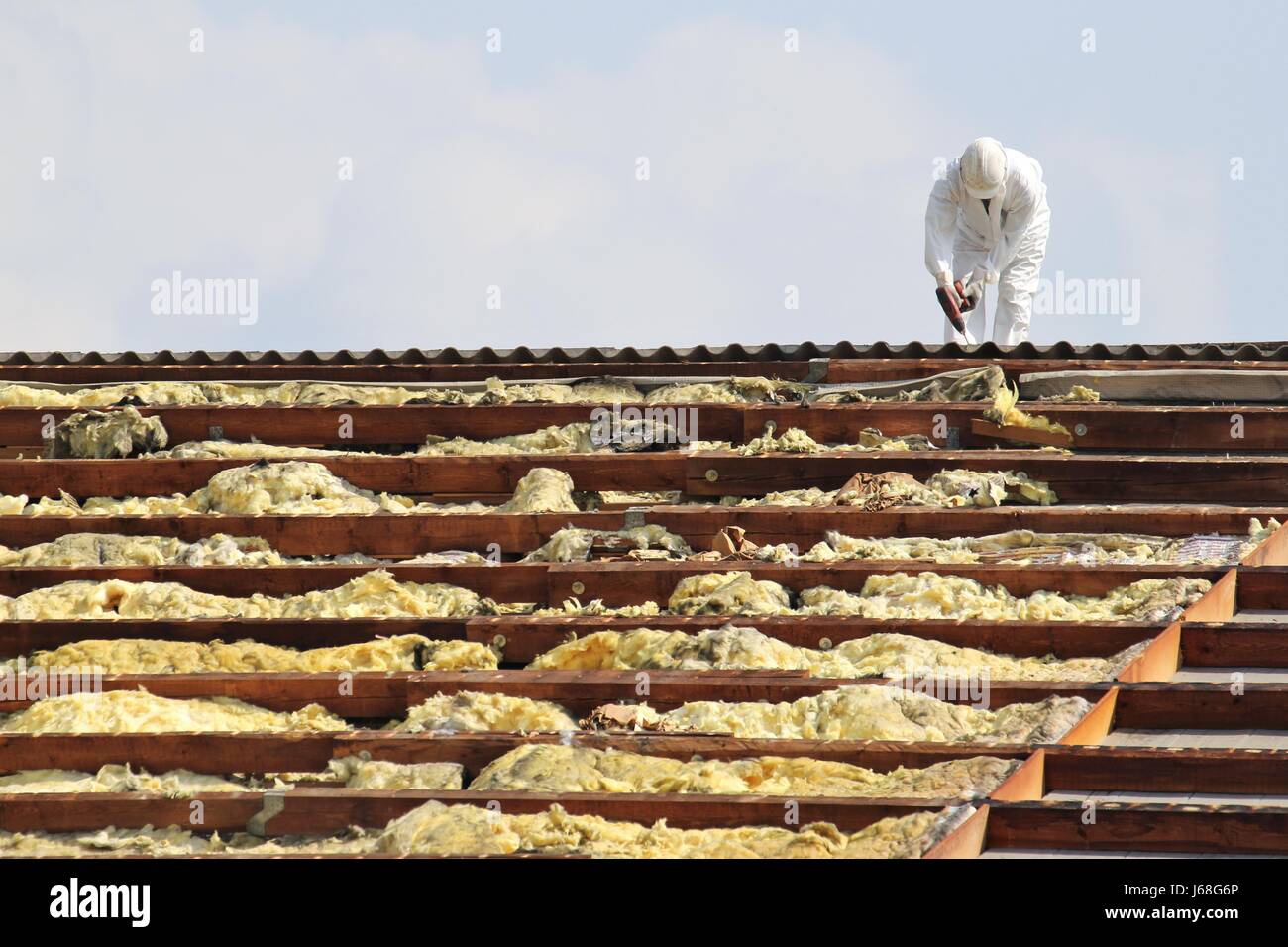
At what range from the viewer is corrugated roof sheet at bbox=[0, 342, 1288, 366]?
31.9 ft

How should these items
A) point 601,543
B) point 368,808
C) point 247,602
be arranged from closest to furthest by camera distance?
point 368,808 < point 247,602 < point 601,543

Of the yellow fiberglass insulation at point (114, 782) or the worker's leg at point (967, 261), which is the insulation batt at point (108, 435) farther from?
the worker's leg at point (967, 261)

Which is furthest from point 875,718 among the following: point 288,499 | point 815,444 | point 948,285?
point 948,285

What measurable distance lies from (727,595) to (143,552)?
108 inches

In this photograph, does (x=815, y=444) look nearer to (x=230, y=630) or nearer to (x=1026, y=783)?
(x=230, y=630)

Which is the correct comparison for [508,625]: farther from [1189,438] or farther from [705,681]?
[1189,438]

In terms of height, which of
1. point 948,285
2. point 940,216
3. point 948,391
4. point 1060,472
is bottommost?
point 1060,472

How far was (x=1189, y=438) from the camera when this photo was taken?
8586 mm

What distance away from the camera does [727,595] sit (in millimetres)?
7031

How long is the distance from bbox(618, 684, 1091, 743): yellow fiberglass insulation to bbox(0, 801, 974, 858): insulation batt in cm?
70

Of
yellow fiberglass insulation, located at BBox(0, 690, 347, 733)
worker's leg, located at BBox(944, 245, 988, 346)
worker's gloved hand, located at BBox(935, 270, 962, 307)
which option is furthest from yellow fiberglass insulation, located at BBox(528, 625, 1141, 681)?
worker's leg, located at BBox(944, 245, 988, 346)
